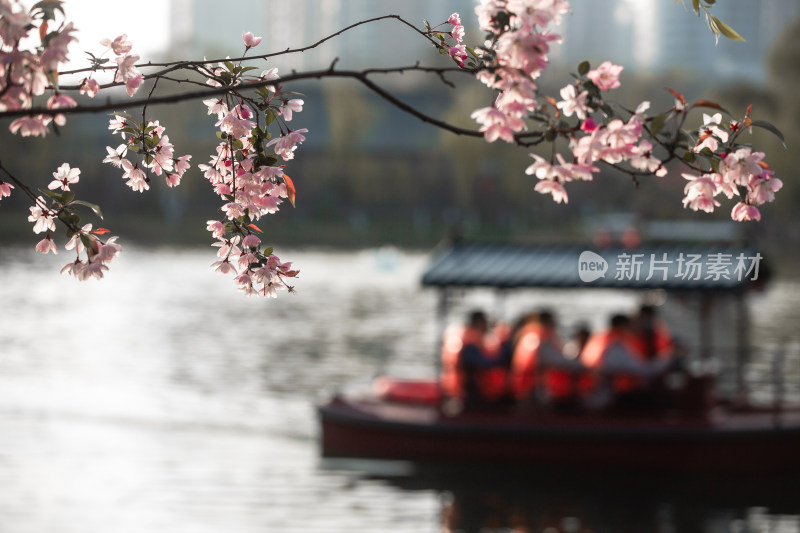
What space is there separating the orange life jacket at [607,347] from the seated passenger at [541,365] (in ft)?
0.41

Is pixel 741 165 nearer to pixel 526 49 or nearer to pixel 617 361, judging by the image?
pixel 526 49

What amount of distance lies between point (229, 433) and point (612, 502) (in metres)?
4.76

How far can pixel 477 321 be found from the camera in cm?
938

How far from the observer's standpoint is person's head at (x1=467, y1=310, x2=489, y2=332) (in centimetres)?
938

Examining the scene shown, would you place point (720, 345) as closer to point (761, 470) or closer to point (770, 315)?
point (761, 470)

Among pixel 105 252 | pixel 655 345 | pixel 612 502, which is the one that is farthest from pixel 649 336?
pixel 105 252

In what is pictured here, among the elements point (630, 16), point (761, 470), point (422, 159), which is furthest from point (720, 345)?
point (630, 16)

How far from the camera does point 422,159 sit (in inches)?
1839

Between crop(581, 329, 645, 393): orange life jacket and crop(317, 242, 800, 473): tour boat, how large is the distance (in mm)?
324

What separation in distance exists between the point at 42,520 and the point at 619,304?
21175 mm

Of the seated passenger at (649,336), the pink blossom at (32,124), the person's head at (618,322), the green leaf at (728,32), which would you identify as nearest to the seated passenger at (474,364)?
the person's head at (618,322)

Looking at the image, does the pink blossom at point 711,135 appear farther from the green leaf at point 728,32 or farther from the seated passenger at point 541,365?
the seated passenger at point 541,365

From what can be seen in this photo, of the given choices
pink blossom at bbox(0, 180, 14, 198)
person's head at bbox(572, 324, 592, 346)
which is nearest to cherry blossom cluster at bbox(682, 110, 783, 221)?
pink blossom at bbox(0, 180, 14, 198)

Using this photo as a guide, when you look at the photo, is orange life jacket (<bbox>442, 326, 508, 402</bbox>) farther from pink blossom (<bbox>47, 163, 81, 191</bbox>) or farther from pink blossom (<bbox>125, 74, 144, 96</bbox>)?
pink blossom (<bbox>125, 74, 144, 96</bbox>)
